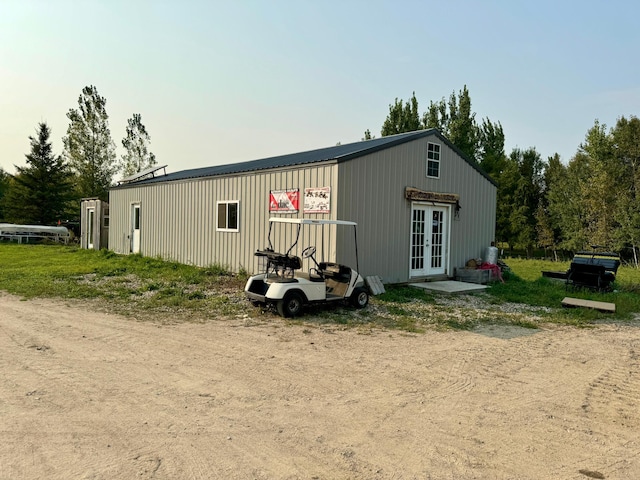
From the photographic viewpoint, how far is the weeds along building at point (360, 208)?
10.4 metres

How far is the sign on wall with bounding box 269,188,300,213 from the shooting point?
11086mm

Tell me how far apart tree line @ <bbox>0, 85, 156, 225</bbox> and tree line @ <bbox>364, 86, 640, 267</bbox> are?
21.8 meters

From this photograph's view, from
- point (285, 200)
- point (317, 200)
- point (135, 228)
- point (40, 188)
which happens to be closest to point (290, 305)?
point (317, 200)

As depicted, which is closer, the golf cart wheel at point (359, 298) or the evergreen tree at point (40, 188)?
the golf cart wheel at point (359, 298)

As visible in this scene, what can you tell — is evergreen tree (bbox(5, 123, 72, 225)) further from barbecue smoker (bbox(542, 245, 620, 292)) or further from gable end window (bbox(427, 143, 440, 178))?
barbecue smoker (bbox(542, 245, 620, 292))

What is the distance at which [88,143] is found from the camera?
3269 centimetres

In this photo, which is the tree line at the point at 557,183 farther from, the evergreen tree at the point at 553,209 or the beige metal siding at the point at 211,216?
the beige metal siding at the point at 211,216

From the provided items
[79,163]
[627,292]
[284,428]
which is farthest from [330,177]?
[79,163]

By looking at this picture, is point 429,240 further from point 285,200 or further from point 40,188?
point 40,188

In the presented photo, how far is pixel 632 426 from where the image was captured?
3.77 m

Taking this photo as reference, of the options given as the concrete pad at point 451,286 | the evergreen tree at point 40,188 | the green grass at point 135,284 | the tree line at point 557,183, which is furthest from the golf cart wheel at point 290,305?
the evergreen tree at point 40,188

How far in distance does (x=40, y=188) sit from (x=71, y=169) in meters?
3.20

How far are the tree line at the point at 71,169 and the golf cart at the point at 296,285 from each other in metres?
28.5

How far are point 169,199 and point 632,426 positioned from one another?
14601mm
